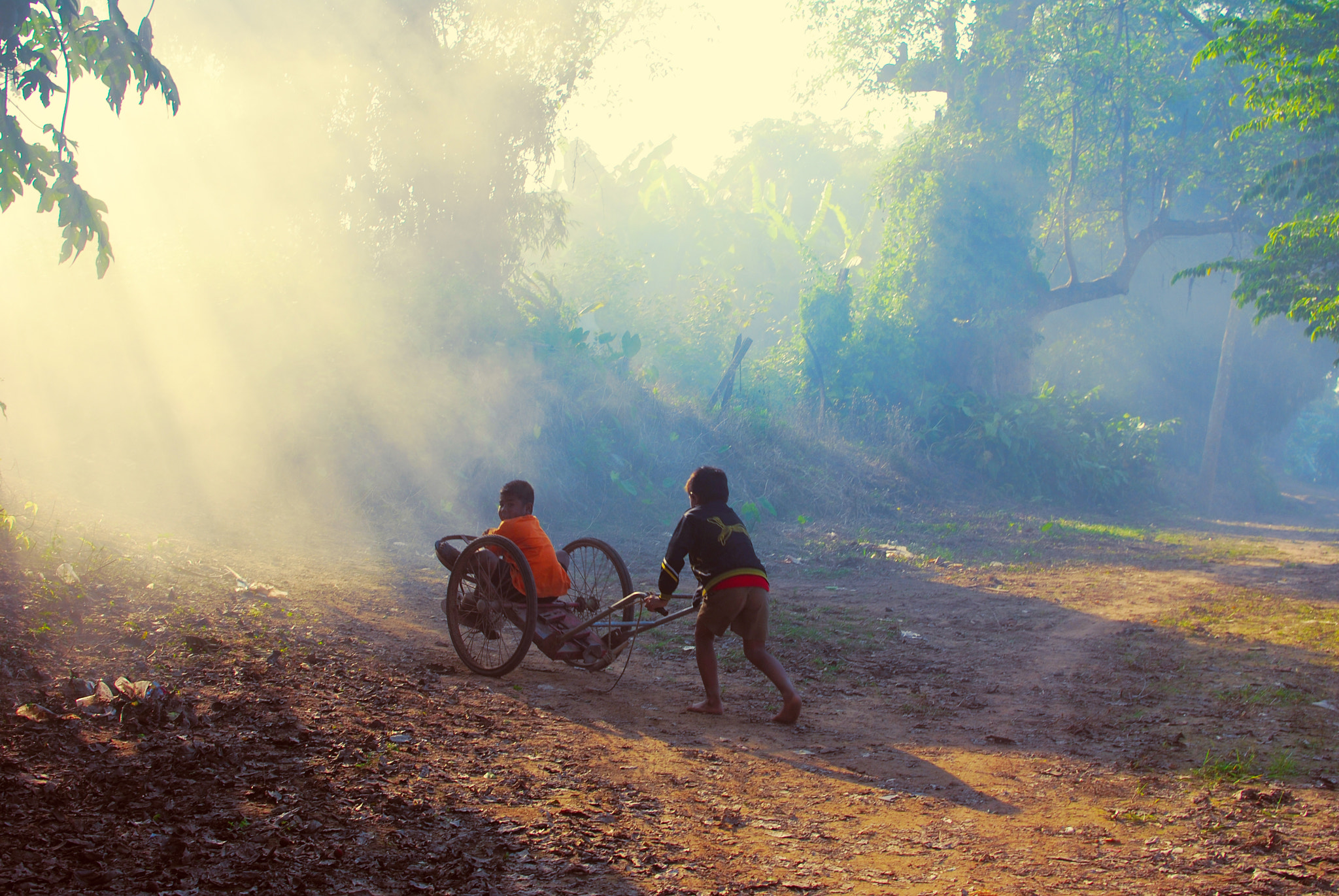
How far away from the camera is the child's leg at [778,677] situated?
4.84 m

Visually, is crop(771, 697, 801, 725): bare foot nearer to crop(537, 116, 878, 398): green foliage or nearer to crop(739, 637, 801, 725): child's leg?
crop(739, 637, 801, 725): child's leg

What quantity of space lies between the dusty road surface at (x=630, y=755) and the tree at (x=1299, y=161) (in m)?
5.24

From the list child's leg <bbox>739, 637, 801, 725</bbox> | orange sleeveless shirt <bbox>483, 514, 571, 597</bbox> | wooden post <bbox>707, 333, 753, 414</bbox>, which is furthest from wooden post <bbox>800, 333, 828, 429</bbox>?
child's leg <bbox>739, 637, 801, 725</bbox>

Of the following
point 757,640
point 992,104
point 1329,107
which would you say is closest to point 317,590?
point 757,640

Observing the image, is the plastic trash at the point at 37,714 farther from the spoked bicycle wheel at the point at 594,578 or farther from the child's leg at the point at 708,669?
the child's leg at the point at 708,669

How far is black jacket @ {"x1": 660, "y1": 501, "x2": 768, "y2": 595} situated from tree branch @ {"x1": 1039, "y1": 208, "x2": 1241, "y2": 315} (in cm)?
2135

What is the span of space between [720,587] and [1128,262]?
2256 centimetres

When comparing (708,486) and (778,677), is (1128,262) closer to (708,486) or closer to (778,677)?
(708,486)

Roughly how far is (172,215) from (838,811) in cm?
1614

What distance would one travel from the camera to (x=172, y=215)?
15047 millimetres

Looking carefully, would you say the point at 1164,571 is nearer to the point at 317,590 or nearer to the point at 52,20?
the point at 317,590

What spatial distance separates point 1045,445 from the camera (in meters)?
21.0

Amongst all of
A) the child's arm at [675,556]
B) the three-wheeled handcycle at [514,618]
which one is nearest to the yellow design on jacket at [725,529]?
the child's arm at [675,556]

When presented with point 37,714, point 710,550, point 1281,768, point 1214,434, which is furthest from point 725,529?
point 1214,434
